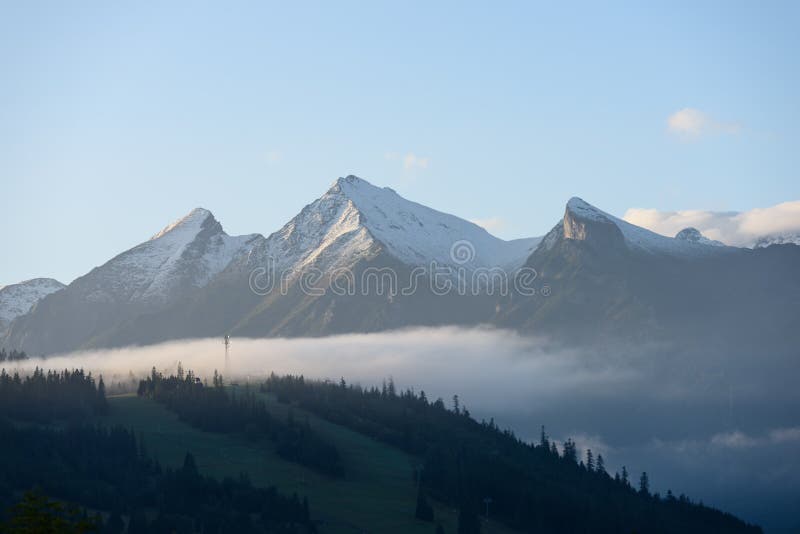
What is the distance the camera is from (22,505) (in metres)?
115

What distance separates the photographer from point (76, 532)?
4596 inches

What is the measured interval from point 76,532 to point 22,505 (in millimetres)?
5082
